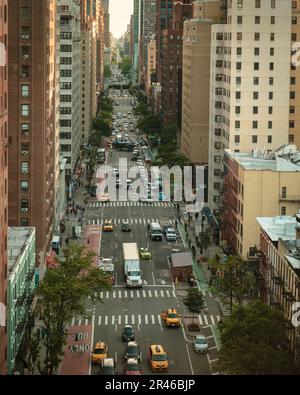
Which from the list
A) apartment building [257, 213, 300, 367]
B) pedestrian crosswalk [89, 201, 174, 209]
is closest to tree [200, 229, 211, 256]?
apartment building [257, 213, 300, 367]

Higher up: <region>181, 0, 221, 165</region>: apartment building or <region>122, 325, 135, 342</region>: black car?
<region>181, 0, 221, 165</region>: apartment building

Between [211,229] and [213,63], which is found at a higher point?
[213,63]

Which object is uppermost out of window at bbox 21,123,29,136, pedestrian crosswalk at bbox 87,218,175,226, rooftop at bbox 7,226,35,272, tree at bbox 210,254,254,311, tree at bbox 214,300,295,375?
window at bbox 21,123,29,136

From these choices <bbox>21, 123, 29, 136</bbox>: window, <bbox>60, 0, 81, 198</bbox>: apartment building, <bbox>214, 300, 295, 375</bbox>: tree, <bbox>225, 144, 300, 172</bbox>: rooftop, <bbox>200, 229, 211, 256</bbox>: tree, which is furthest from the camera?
<bbox>60, 0, 81, 198</bbox>: apartment building

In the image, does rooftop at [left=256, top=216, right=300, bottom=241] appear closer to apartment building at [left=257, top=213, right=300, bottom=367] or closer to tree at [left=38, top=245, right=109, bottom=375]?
apartment building at [left=257, top=213, right=300, bottom=367]

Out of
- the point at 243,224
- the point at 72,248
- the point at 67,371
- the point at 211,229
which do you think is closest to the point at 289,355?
the point at 67,371

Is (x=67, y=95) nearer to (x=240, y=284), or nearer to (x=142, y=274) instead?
(x=142, y=274)

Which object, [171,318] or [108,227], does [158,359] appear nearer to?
[171,318]
